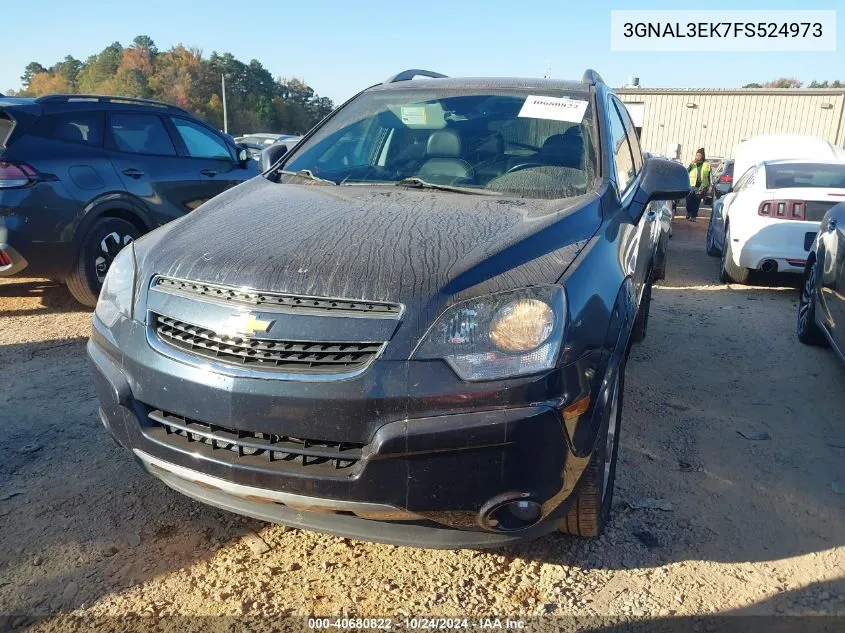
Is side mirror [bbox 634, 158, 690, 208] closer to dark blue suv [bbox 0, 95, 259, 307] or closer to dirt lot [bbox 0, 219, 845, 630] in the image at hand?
dirt lot [bbox 0, 219, 845, 630]

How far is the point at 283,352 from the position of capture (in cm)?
193

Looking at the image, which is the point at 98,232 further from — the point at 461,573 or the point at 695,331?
the point at 695,331

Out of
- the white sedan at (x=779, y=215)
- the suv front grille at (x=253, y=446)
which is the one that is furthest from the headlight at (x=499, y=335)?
the white sedan at (x=779, y=215)

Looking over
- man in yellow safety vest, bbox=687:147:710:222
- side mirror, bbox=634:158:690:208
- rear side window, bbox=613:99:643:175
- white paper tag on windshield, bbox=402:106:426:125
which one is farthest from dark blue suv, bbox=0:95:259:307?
man in yellow safety vest, bbox=687:147:710:222

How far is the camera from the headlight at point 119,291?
227 cm

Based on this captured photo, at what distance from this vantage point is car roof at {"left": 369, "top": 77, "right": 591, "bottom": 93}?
137 inches

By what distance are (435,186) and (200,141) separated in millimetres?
4400

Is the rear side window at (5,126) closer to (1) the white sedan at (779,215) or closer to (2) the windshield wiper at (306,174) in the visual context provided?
(2) the windshield wiper at (306,174)

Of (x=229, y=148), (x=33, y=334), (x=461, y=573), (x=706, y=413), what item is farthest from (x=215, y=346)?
(x=229, y=148)

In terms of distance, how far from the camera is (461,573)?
7.81ft

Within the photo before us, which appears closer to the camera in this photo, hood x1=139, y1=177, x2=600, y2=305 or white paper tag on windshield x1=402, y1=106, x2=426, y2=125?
hood x1=139, y1=177, x2=600, y2=305

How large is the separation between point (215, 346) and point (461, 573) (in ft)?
3.92

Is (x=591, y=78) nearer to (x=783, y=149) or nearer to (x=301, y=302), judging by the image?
(x=301, y=302)

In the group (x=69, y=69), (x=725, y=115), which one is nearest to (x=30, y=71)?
(x=69, y=69)
